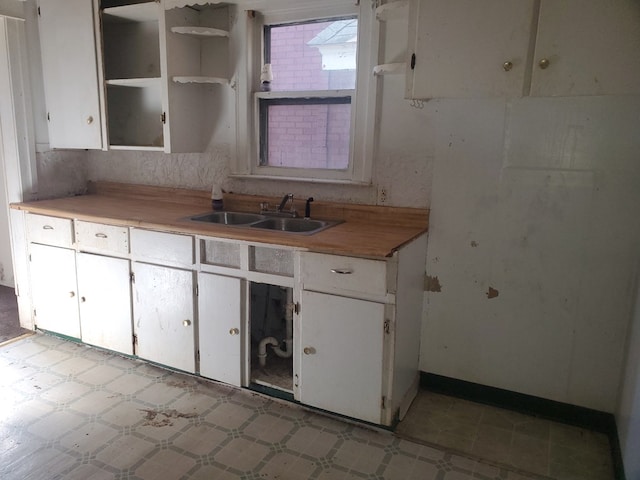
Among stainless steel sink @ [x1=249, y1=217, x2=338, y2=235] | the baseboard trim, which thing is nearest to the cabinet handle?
stainless steel sink @ [x1=249, y1=217, x2=338, y2=235]

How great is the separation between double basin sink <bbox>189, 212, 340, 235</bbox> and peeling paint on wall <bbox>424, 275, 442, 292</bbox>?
562 millimetres

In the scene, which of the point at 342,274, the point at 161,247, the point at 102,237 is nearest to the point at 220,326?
the point at 161,247

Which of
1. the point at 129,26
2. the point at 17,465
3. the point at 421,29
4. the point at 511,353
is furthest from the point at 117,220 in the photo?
the point at 511,353

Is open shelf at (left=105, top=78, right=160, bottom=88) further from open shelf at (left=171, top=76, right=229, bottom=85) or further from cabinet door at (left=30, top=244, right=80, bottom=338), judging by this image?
cabinet door at (left=30, top=244, right=80, bottom=338)

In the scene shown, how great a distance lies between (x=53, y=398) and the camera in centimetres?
233

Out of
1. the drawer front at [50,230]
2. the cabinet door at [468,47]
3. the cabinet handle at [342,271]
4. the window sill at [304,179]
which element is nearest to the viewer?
the cabinet door at [468,47]

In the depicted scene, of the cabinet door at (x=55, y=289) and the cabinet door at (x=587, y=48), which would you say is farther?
the cabinet door at (x=55, y=289)

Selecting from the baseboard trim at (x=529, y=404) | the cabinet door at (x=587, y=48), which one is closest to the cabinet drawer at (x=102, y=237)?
the baseboard trim at (x=529, y=404)

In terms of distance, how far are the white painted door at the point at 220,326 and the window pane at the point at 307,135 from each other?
858 millimetres

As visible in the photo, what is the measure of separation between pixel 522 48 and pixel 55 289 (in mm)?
2846

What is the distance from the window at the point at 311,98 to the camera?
8.04 ft

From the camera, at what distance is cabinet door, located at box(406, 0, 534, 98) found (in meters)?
1.72

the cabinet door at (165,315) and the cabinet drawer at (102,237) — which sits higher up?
the cabinet drawer at (102,237)

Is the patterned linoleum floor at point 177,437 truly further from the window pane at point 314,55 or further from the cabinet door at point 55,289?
the window pane at point 314,55
